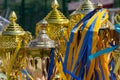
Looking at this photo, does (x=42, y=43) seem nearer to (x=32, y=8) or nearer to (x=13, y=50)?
(x=13, y=50)

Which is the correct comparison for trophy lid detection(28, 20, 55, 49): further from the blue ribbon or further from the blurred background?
the blurred background

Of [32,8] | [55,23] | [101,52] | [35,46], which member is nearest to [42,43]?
[35,46]

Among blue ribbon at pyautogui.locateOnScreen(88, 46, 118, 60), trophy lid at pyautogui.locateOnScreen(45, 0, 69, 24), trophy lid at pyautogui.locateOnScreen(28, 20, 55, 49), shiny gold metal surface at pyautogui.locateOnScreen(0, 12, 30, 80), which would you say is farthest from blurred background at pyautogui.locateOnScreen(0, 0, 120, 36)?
blue ribbon at pyautogui.locateOnScreen(88, 46, 118, 60)

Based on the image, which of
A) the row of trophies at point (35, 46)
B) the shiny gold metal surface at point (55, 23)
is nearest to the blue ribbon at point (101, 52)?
the row of trophies at point (35, 46)

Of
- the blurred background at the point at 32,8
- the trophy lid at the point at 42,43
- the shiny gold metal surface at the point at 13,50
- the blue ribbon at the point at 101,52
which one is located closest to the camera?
the blue ribbon at the point at 101,52

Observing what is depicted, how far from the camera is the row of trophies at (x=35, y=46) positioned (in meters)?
2.06

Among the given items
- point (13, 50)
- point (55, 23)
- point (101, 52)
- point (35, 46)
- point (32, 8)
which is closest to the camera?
point (101, 52)

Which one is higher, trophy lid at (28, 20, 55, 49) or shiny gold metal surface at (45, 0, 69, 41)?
shiny gold metal surface at (45, 0, 69, 41)

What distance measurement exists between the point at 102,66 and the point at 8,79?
0.72 meters

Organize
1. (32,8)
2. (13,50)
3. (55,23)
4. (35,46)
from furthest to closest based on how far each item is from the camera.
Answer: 1. (32,8)
2. (55,23)
3. (13,50)
4. (35,46)

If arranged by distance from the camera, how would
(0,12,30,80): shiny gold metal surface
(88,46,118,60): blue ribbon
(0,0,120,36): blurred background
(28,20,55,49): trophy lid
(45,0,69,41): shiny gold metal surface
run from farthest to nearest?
→ (0,0,120,36): blurred background < (45,0,69,41): shiny gold metal surface < (0,12,30,80): shiny gold metal surface < (28,20,55,49): trophy lid < (88,46,118,60): blue ribbon

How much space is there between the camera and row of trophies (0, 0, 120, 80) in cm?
206

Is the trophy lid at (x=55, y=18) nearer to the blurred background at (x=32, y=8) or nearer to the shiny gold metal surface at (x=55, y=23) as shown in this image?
the shiny gold metal surface at (x=55, y=23)

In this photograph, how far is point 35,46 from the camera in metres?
2.06
